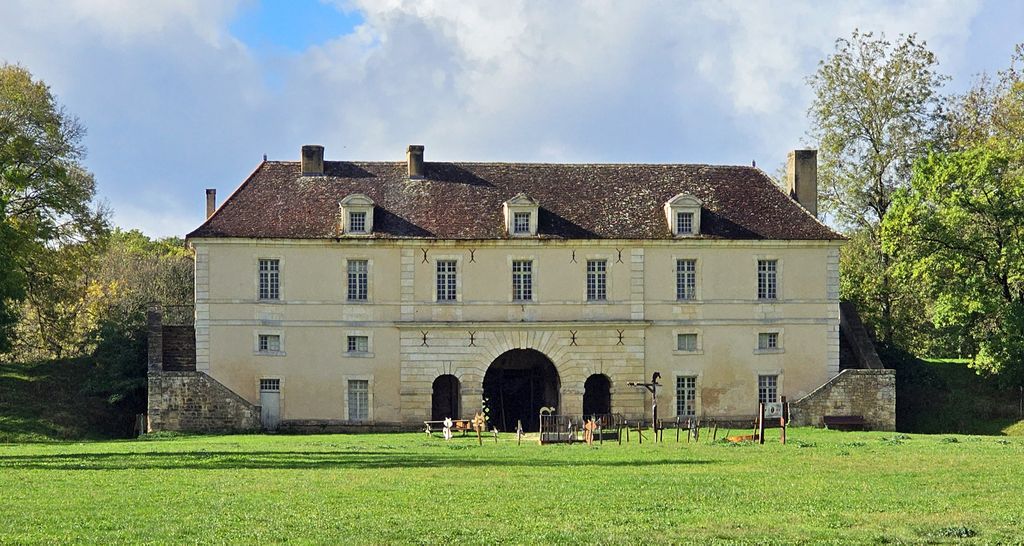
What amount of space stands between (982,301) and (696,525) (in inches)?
1070

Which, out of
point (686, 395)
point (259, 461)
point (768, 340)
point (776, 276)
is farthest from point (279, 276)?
point (259, 461)

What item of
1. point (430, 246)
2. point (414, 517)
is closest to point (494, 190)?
point (430, 246)

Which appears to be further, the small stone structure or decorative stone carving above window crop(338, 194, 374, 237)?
decorative stone carving above window crop(338, 194, 374, 237)

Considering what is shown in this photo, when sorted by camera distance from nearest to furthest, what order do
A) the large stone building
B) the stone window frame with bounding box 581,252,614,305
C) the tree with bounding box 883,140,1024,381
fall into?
the tree with bounding box 883,140,1024,381
the large stone building
the stone window frame with bounding box 581,252,614,305

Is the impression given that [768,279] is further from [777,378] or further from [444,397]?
[444,397]

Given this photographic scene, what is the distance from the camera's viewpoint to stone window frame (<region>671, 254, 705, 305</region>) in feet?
147

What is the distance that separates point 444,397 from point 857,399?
12.4 metres

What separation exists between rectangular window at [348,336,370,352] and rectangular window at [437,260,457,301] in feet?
8.18

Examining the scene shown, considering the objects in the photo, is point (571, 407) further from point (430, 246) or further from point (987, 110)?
point (987, 110)

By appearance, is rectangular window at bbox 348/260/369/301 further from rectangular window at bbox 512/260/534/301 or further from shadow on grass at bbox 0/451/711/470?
shadow on grass at bbox 0/451/711/470

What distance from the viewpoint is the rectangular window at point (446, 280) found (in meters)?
44.3

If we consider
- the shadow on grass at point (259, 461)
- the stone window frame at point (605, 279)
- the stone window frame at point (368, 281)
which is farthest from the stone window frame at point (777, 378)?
the shadow on grass at point (259, 461)

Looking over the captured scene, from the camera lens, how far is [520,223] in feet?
146

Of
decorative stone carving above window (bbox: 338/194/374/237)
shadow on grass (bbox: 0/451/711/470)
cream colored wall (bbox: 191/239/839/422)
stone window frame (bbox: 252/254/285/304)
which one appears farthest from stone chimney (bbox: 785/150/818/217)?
shadow on grass (bbox: 0/451/711/470)
